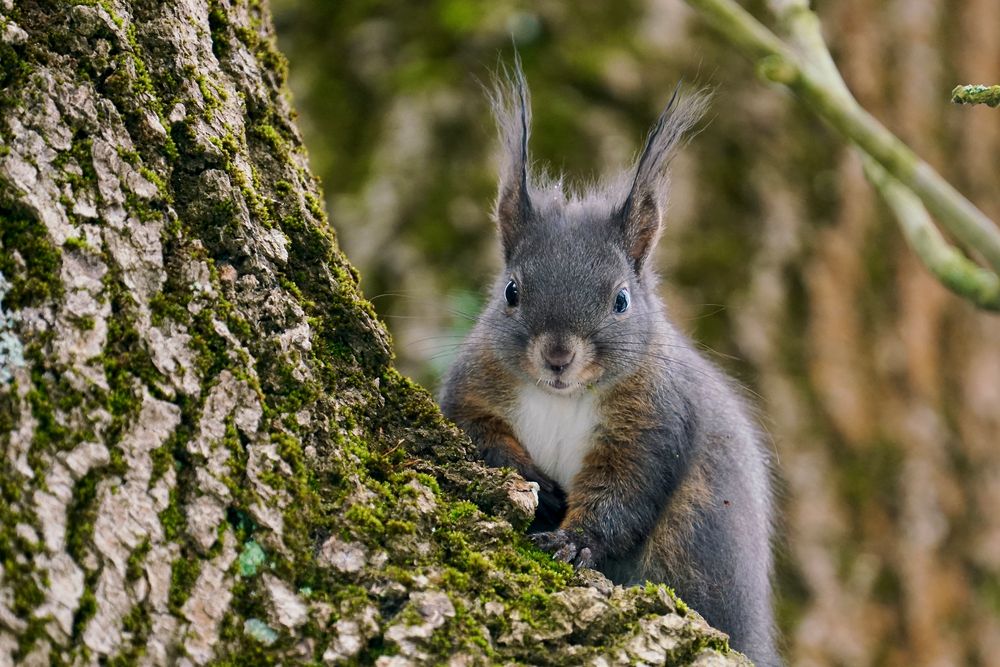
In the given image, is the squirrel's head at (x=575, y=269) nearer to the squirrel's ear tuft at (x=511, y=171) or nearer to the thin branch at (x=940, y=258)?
the squirrel's ear tuft at (x=511, y=171)

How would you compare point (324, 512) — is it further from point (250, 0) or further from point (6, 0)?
point (250, 0)

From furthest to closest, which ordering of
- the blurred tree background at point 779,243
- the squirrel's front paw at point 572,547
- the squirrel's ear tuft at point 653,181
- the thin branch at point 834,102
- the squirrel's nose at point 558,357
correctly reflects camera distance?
the blurred tree background at point 779,243 → the squirrel's ear tuft at point 653,181 → the squirrel's nose at point 558,357 → the squirrel's front paw at point 572,547 → the thin branch at point 834,102

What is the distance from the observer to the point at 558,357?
333 centimetres

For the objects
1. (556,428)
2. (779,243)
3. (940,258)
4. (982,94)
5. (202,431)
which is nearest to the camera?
(940,258)

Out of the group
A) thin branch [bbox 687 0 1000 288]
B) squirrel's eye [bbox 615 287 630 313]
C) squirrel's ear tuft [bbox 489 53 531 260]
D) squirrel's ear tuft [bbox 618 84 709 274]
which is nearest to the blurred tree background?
squirrel's ear tuft [bbox 489 53 531 260]

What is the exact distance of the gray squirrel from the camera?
3.38 m

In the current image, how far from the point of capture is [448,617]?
2.14m

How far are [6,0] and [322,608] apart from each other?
1223 millimetres

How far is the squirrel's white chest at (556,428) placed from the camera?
11.5ft

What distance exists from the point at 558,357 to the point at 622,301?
368mm

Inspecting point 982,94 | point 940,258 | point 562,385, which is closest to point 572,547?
point 562,385

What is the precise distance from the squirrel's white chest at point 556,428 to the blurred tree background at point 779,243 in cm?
186

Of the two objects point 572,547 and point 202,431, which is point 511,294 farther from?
point 202,431

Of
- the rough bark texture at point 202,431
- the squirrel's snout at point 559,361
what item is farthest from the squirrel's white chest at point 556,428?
the rough bark texture at point 202,431
